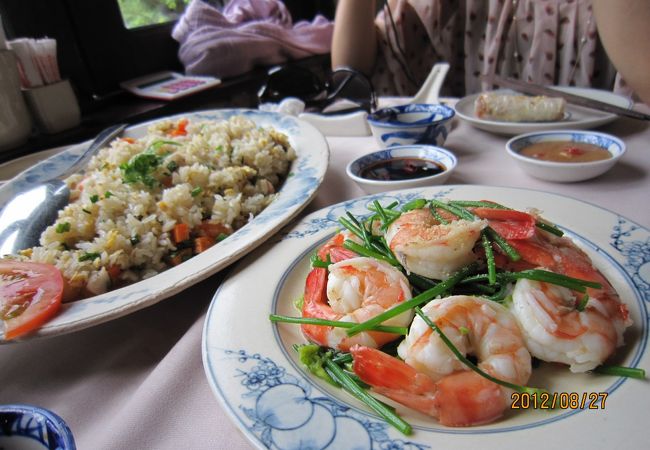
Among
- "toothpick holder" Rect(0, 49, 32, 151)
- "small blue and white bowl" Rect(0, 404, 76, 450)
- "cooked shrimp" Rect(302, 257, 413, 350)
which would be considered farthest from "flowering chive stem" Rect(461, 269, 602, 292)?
"toothpick holder" Rect(0, 49, 32, 151)

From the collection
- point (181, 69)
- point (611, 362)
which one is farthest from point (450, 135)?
point (181, 69)

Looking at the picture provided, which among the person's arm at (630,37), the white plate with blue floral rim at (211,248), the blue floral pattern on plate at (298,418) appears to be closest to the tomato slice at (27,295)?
the white plate with blue floral rim at (211,248)

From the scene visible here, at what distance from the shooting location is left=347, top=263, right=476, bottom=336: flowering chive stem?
762 mm

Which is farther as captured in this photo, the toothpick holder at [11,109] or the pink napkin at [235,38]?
the pink napkin at [235,38]

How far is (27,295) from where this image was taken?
93 cm

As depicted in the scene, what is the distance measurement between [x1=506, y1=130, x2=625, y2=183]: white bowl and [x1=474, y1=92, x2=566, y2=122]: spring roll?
253mm

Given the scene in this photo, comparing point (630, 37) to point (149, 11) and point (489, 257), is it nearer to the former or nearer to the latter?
point (489, 257)

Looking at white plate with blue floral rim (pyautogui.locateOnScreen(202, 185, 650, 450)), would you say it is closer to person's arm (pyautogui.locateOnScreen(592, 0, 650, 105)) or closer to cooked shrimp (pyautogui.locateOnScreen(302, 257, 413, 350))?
cooked shrimp (pyautogui.locateOnScreen(302, 257, 413, 350))

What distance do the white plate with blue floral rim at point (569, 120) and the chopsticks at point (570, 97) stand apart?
0.03 meters

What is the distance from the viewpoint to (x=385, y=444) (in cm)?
61

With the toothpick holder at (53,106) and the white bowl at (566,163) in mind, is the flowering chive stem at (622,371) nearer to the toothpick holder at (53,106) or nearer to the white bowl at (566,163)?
the white bowl at (566,163)

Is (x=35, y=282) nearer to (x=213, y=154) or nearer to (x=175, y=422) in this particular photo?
(x=175, y=422)
